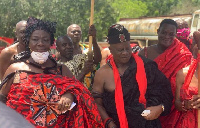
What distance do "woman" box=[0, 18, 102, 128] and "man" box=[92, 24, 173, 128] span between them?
0.16m

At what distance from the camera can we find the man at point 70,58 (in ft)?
13.0

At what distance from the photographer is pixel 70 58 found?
409 centimetres

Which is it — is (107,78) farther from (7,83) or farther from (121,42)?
(7,83)

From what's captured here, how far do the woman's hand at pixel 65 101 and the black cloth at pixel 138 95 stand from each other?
1.21 feet

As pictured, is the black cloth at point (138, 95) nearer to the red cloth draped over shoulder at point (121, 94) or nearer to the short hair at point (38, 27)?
the red cloth draped over shoulder at point (121, 94)

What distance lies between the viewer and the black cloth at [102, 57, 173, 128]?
107 inches

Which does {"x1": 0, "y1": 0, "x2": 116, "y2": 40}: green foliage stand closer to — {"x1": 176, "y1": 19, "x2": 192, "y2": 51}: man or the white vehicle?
the white vehicle

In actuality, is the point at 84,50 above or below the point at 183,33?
below

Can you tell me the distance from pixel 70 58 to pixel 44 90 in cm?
158

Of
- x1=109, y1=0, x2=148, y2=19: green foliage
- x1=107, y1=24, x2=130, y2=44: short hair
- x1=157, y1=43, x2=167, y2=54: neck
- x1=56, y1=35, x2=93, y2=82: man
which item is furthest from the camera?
x1=109, y1=0, x2=148, y2=19: green foliage

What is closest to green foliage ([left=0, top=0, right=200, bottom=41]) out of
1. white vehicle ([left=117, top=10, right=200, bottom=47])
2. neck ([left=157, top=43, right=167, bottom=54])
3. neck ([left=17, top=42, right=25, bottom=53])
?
white vehicle ([left=117, top=10, right=200, bottom=47])

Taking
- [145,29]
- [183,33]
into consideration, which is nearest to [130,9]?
[145,29]

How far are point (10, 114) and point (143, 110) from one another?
2.07m

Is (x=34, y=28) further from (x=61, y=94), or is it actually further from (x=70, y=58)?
(x=70, y=58)
